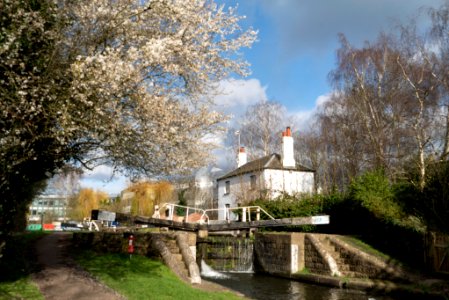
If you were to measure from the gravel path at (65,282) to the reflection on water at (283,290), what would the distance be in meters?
6.18

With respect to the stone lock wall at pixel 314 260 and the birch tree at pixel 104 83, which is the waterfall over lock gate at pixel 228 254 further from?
the birch tree at pixel 104 83

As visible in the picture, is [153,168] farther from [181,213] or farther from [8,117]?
[181,213]

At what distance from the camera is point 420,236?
18.4m

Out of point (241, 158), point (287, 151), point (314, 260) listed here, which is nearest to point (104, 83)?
point (314, 260)

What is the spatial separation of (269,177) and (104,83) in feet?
104

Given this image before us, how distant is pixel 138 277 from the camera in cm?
1176

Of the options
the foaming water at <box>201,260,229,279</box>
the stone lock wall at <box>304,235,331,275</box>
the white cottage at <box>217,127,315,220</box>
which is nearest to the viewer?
the stone lock wall at <box>304,235,331,275</box>

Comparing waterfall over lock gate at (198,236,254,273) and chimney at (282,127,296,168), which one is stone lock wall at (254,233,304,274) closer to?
waterfall over lock gate at (198,236,254,273)

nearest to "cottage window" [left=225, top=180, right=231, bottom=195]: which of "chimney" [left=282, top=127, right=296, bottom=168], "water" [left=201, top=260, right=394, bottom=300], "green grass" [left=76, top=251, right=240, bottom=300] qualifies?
"chimney" [left=282, top=127, right=296, bottom=168]

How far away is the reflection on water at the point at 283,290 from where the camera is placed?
16156mm

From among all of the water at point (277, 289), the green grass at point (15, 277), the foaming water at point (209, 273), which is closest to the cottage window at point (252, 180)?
the foaming water at point (209, 273)

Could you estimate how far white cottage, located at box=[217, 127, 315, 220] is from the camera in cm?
3856

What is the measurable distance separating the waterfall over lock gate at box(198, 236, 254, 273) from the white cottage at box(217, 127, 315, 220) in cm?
990

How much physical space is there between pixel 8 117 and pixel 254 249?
19.3 metres
